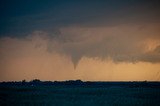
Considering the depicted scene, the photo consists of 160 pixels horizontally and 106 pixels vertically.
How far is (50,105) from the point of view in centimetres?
5712

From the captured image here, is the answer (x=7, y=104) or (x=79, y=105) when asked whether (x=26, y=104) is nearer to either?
(x=7, y=104)

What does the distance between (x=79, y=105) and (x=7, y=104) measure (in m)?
11.0

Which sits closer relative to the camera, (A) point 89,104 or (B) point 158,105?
(B) point 158,105

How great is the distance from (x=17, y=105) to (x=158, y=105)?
21.3 meters

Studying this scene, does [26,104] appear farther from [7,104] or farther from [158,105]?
[158,105]

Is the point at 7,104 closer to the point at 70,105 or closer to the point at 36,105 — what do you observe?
the point at 36,105

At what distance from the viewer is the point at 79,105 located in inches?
2226

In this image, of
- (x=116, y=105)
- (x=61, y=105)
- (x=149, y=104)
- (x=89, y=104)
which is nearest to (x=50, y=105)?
(x=61, y=105)

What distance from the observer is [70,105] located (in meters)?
56.9

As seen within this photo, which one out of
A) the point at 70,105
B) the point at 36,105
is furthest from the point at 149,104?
the point at 36,105

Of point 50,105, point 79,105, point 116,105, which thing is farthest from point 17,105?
point 116,105

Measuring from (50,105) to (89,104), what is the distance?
630cm

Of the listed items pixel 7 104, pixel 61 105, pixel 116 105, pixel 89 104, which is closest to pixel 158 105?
pixel 116 105

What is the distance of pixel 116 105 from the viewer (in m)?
56.2
